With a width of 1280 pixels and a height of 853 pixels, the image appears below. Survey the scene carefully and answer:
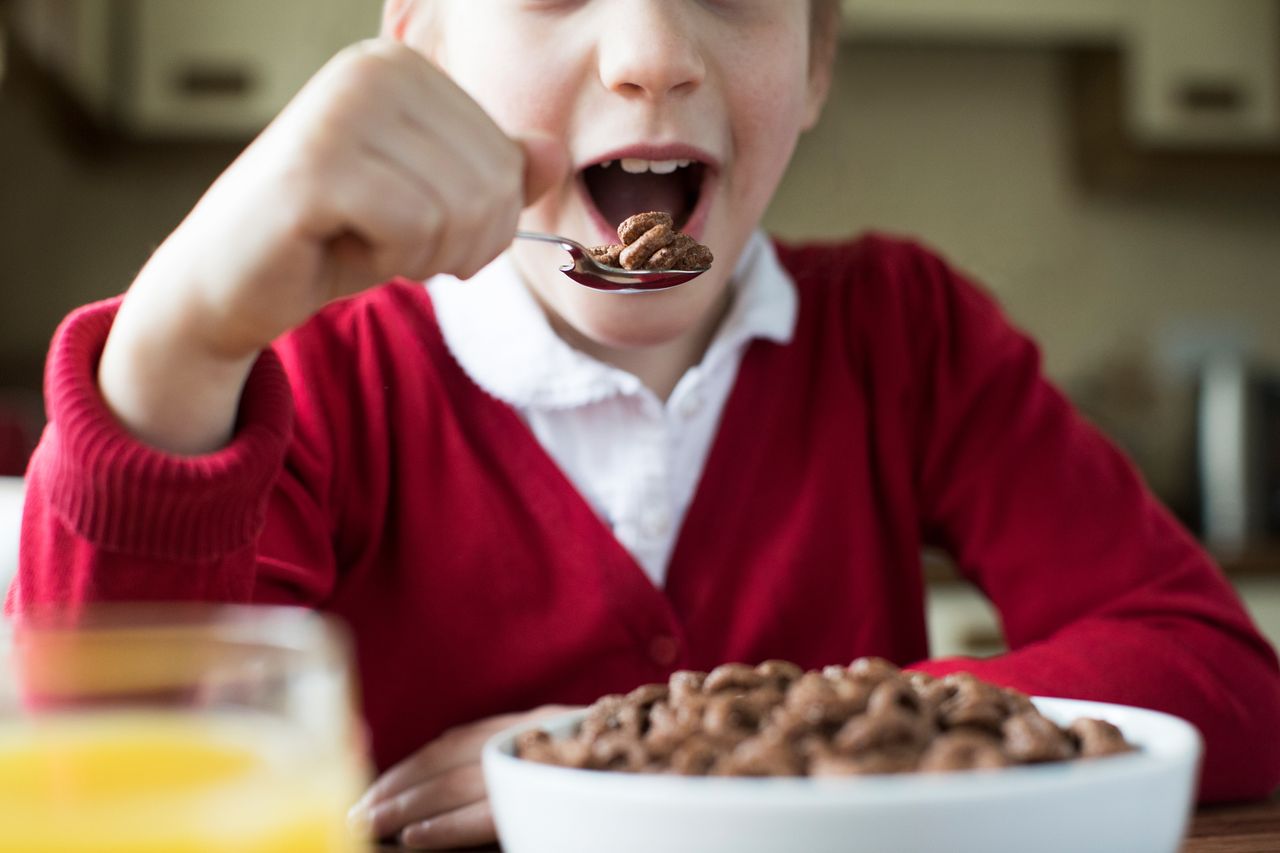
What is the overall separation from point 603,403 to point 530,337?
78 millimetres

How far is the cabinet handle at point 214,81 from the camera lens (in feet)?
9.08

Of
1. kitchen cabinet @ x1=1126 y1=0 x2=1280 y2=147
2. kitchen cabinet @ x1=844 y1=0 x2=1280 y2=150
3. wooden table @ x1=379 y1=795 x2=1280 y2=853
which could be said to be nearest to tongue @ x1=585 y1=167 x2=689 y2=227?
wooden table @ x1=379 y1=795 x2=1280 y2=853

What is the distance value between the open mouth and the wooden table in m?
0.51

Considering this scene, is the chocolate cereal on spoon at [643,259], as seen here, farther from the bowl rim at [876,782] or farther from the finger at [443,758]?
the bowl rim at [876,782]

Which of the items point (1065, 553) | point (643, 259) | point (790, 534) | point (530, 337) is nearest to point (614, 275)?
point (643, 259)

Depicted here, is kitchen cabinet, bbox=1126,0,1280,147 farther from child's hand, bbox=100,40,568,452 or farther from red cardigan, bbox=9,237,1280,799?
child's hand, bbox=100,40,568,452

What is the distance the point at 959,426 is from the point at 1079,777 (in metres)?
0.78

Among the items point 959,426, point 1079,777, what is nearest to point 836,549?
point 959,426

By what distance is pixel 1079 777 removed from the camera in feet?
1.39

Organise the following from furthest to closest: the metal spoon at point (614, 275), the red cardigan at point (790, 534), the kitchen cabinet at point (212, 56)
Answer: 1. the kitchen cabinet at point (212, 56)
2. the red cardigan at point (790, 534)
3. the metal spoon at point (614, 275)

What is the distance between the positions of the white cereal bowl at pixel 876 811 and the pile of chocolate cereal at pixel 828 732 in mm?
11

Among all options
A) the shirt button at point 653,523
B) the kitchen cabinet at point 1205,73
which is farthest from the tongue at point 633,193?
the kitchen cabinet at point 1205,73

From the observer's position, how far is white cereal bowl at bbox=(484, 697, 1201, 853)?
41cm

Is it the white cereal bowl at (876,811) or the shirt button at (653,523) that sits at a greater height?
the white cereal bowl at (876,811)
